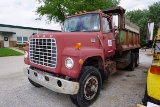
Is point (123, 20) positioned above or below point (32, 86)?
above

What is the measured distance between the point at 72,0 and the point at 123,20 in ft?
66.2

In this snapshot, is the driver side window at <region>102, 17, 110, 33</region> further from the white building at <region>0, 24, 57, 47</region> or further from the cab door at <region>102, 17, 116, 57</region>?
the white building at <region>0, 24, 57, 47</region>

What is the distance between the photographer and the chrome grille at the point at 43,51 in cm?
359

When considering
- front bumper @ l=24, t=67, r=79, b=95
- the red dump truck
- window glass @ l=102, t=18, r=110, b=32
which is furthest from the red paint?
window glass @ l=102, t=18, r=110, b=32

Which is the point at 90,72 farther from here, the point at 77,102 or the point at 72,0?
the point at 72,0

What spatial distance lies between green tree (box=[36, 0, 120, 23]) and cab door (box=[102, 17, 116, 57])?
1886 centimetres

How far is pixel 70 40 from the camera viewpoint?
3729mm

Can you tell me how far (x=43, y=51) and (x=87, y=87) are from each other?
147 cm

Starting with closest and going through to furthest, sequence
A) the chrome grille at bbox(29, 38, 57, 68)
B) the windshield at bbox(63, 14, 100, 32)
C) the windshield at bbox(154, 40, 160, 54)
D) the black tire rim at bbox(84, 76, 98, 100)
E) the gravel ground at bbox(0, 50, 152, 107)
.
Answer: the chrome grille at bbox(29, 38, 57, 68) → the black tire rim at bbox(84, 76, 98, 100) → the gravel ground at bbox(0, 50, 152, 107) → the windshield at bbox(63, 14, 100, 32) → the windshield at bbox(154, 40, 160, 54)

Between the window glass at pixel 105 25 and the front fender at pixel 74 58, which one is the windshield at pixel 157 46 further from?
the front fender at pixel 74 58

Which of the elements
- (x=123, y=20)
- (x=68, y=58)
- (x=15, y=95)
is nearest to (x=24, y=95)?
(x=15, y=95)

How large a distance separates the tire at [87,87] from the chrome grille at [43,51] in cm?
79

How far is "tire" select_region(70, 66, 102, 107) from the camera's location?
3.64 m

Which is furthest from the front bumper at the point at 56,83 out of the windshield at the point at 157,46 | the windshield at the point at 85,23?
the windshield at the point at 157,46
